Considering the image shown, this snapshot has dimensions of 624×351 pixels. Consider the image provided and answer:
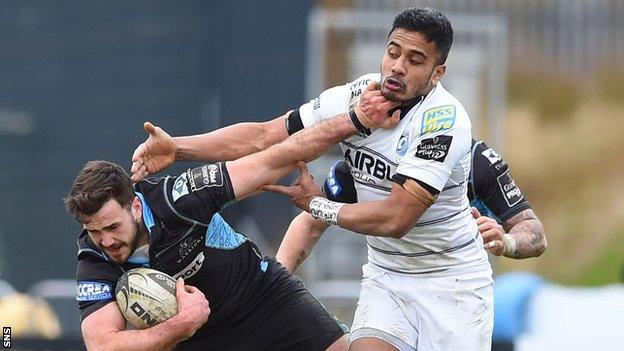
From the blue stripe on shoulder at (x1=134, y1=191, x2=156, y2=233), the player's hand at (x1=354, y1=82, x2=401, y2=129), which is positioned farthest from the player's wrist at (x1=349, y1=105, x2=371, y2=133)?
the blue stripe on shoulder at (x1=134, y1=191, x2=156, y2=233)

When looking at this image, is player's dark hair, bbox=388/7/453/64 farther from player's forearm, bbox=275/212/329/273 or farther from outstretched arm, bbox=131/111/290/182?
player's forearm, bbox=275/212/329/273

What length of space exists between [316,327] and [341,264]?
6.76 meters

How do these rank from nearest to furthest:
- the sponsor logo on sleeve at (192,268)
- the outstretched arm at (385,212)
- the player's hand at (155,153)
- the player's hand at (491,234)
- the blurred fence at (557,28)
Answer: the outstretched arm at (385,212) → the player's hand at (491,234) → the sponsor logo on sleeve at (192,268) → the player's hand at (155,153) → the blurred fence at (557,28)

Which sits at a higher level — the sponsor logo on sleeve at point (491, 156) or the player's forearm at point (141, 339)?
the sponsor logo on sleeve at point (491, 156)

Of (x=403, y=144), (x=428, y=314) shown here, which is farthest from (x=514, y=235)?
(x=403, y=144)

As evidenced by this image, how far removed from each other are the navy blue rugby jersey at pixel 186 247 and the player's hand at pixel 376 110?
2.45 ft

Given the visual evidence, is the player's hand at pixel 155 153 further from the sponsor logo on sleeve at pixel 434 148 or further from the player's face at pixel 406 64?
the sponsor logo on sleeve at pixel 434 148

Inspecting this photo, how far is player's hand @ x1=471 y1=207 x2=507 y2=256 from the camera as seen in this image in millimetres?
7219

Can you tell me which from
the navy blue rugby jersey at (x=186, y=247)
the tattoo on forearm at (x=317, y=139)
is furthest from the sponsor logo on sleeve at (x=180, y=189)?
the tattoo on forearm at (x=317, y=139)

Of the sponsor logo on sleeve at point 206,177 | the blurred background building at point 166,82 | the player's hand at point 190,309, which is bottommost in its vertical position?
the blurred background building at point 166,82

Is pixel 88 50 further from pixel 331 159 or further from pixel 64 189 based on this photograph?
pixel 331 159

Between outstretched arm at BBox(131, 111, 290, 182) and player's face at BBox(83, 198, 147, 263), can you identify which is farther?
outstretched arm at BBox(131, 111, 290, 182)

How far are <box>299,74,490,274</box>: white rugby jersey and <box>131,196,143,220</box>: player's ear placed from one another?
3.17ft

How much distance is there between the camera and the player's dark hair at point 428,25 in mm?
7000
